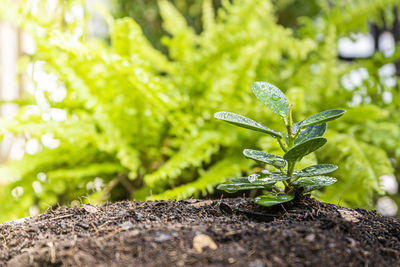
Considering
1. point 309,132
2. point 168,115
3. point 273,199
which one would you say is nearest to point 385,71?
point 168,115

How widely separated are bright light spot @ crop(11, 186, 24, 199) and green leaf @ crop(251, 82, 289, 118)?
1.10 m

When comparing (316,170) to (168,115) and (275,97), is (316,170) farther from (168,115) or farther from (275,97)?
(168,115)

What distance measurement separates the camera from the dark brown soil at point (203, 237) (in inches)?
14.5

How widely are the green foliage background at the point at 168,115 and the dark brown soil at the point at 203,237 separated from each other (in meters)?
0.25

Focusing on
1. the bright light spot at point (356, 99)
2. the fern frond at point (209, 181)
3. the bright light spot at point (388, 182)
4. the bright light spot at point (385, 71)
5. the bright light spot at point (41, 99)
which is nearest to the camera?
the fern frond at point (209, 181)

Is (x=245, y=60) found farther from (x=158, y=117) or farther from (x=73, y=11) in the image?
(x=73, y=11)

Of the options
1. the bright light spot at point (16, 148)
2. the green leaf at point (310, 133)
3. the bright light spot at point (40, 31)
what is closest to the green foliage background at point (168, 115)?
the bright light spot at point (40, 31)

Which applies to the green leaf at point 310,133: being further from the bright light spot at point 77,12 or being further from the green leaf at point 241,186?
the bright light spot at point 77,12

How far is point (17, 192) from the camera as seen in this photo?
48.5 inches

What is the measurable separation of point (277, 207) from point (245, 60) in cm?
70

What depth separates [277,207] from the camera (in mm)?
537

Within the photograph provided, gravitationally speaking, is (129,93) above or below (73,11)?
below

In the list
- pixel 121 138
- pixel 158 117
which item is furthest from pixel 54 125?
pixel 158 117

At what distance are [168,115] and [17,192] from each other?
0.66 meters
